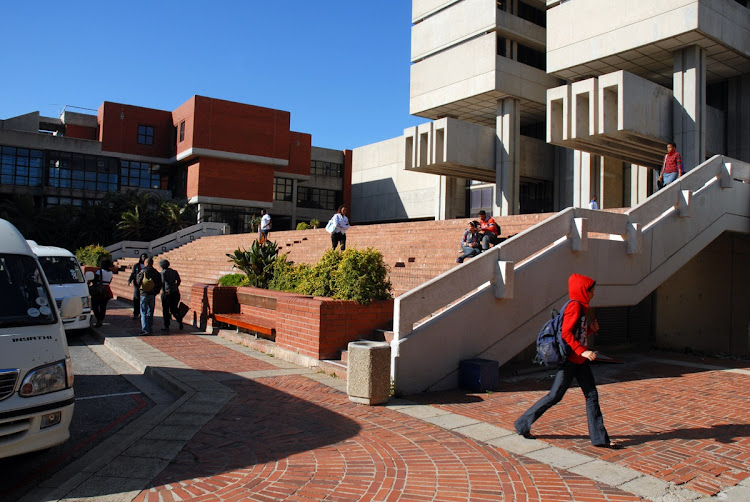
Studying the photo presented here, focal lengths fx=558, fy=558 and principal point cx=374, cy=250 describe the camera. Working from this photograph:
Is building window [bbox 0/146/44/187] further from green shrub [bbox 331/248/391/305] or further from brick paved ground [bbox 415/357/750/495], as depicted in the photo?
brick paved ground [bbox 415/357/750/495]

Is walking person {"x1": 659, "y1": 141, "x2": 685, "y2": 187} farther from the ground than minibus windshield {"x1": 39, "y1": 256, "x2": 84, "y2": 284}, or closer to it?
farther from the ground

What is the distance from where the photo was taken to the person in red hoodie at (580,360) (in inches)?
209

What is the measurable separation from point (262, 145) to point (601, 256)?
3615cm

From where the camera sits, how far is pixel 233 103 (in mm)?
41906

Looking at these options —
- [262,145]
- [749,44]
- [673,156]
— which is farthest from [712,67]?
[262,145]

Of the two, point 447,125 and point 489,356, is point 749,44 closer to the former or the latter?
point 447,125

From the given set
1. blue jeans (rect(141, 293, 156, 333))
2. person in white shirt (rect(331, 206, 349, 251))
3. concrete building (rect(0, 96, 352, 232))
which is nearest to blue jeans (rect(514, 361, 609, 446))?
person in white shirt (rect(331, 206, 349, 251))

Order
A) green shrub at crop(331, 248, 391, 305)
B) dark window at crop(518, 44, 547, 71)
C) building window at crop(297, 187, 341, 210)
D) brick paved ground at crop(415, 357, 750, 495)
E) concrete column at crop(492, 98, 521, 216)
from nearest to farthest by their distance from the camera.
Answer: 1. brick paved ground at crop(415, 357, 750, 495)
2. green shrub at crop(331, 248, 391, 305)
3. concrete column at crop(492, 98, 521, 216)
4. dark window at crop(518, 44, 547, 71)
5. building window at crop(297, 187, 341, 210)

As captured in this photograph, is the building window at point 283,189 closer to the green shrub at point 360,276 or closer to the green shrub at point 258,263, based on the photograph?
the green shrub at point 258,263

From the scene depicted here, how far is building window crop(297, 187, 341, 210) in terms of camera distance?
5059 cm

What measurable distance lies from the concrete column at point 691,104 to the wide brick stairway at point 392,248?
30.9ft

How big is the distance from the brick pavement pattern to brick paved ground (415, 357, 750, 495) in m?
0.82

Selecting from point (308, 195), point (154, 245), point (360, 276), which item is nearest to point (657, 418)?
point (360, 276)

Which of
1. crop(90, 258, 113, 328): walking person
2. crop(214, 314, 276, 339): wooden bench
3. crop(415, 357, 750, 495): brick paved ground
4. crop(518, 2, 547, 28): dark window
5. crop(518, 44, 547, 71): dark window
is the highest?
crop(518, 2, 547, 28): dark window
